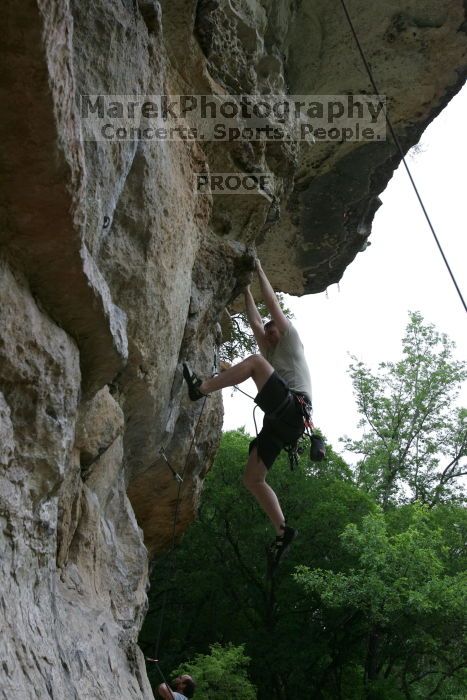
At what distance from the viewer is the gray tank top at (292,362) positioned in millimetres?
6848

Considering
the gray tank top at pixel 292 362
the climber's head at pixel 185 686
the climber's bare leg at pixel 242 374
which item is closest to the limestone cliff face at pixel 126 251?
the climber's bare leg at pixel 242 374

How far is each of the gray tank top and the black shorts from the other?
0.85 ft

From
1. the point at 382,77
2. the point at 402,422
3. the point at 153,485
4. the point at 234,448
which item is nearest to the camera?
the point at 153,485

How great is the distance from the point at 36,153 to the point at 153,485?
497 cm

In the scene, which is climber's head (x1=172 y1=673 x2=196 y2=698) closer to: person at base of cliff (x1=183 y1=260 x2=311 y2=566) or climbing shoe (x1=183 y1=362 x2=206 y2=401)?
person at base of cliff (x1=183 y1=260 x2=311 y2=566)

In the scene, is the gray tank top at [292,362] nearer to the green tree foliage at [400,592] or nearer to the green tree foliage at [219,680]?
the green tree foliage at [219,680]

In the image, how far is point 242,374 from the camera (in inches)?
250

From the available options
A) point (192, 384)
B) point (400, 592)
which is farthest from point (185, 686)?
point (400, 592)

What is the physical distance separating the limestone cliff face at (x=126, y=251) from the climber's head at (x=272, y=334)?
510 mm

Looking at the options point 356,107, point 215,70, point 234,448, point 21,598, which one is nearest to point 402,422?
point 234,448

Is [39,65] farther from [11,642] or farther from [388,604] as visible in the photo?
[388,604]

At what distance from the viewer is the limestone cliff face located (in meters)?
3.29

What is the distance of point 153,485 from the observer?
766cm

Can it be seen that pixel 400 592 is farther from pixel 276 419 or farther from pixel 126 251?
pixel 126 251
